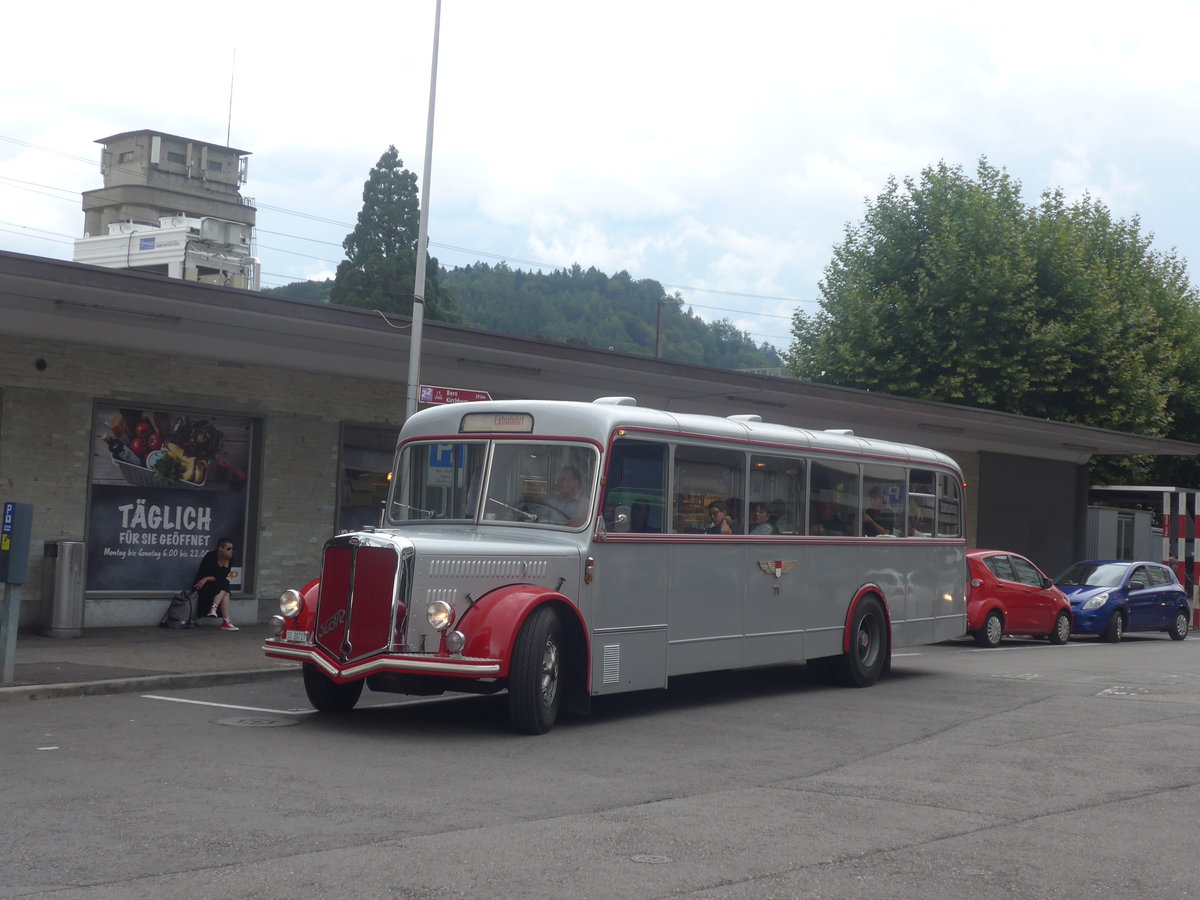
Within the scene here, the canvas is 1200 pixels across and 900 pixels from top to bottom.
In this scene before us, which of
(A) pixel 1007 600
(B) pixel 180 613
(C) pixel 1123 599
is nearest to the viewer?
(B) pixel 180 613

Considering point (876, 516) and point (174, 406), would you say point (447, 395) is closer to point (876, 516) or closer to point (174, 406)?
point (174, 406)

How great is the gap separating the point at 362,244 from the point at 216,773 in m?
62.2

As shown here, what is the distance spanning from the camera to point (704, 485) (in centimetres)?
1242

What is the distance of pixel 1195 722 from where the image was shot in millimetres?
12250

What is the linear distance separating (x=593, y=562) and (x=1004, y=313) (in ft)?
93.3

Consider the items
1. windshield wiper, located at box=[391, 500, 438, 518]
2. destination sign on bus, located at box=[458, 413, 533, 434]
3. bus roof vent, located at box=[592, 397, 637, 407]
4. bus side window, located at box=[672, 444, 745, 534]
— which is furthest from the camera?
bus side window, located at box=[672, 444, 745, 534]

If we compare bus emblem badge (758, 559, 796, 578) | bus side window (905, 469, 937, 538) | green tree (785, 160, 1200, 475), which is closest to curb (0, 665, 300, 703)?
bus emblem badge (758, 559, 796, 578)

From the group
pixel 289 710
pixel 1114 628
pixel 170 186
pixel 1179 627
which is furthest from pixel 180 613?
pixel 170 186

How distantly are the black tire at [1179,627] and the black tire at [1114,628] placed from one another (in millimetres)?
1969

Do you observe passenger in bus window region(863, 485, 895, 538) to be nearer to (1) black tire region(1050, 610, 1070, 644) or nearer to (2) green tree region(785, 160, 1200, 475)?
(1) black tire region(1050, 610, 1070, 644)

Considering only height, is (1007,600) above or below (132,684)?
above

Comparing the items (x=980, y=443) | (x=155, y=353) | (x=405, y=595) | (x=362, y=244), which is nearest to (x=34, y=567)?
(x=155, y=353)

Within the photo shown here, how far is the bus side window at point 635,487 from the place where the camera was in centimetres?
1130

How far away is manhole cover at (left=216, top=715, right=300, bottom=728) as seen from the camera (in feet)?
34.2
